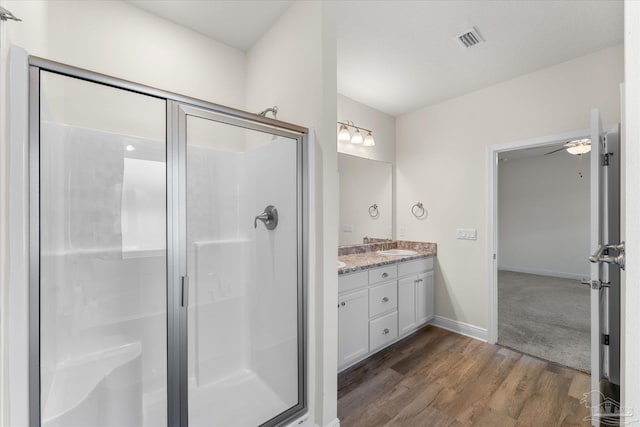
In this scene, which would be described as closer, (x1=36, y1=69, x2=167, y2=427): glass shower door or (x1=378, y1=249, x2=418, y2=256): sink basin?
(x1=36, y1=69, x2=167, y2=427): glass shower door

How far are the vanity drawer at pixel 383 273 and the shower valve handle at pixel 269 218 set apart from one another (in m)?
1.04

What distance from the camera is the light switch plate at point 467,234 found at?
2871 millimetres

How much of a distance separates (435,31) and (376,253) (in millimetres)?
2151

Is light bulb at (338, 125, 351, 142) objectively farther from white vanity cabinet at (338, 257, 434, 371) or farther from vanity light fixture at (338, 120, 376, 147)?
white vanity cabinet at (338, 257, 434, 371)

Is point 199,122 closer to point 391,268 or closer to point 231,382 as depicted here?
point 231,382

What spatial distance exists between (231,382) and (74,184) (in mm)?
1559

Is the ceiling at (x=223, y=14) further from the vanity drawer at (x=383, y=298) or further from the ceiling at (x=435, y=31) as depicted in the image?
the vanity drawer at (x=383, y=298)

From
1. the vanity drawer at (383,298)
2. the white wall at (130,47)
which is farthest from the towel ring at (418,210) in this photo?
the white wall at (130,47)

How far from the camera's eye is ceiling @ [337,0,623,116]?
176 centimetres

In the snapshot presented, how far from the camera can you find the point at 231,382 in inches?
73.6

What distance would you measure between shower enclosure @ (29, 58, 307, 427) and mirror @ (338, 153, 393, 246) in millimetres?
1249

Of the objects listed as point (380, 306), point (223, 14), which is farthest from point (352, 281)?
point (223, 14)

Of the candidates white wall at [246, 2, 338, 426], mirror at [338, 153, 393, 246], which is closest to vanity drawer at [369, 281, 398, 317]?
mirror at [338, 153, 393, 246]

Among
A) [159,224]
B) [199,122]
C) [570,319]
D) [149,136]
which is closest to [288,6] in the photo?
[199,122]
